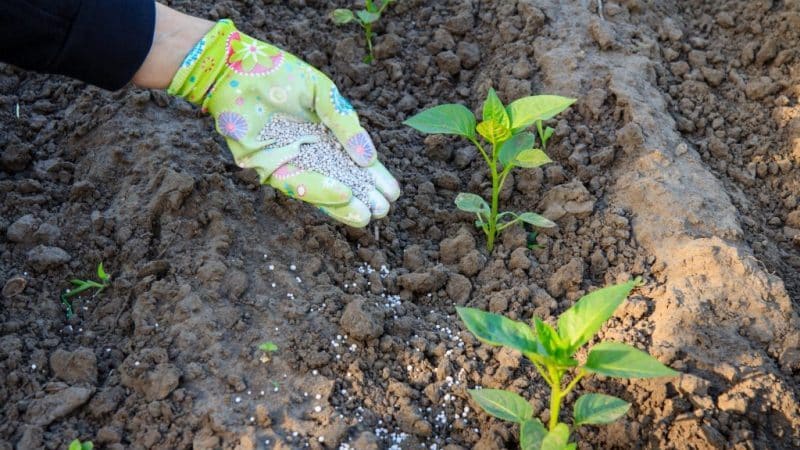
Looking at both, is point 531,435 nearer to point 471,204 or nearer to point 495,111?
point 471,204

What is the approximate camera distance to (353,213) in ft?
7.93

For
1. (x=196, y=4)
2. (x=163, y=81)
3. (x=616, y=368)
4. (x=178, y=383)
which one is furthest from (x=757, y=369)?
(x=196, y=4)

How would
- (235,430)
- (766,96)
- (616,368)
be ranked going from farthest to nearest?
(766,96) < (235,430) < (616,368)

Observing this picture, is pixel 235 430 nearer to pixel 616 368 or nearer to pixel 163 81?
pixel 616 368

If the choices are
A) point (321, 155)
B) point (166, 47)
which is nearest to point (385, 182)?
point (321, 155)

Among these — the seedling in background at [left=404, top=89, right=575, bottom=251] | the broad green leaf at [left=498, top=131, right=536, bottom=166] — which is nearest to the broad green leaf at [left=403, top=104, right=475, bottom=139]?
the seedling in background at [left=404, top=89, right=575, bottom=251]

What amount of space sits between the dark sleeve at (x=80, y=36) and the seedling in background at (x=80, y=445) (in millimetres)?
995

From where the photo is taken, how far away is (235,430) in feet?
6.62

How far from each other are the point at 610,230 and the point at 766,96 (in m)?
0.94

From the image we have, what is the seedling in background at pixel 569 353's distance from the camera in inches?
71.1

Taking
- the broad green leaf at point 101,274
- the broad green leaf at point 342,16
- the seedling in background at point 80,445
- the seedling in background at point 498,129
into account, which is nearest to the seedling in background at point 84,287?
the broad green leaf at point 101,274

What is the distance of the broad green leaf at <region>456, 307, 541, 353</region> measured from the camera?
6.05ft

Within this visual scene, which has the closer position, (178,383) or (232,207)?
(178,383)

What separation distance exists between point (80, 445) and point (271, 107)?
110cm
